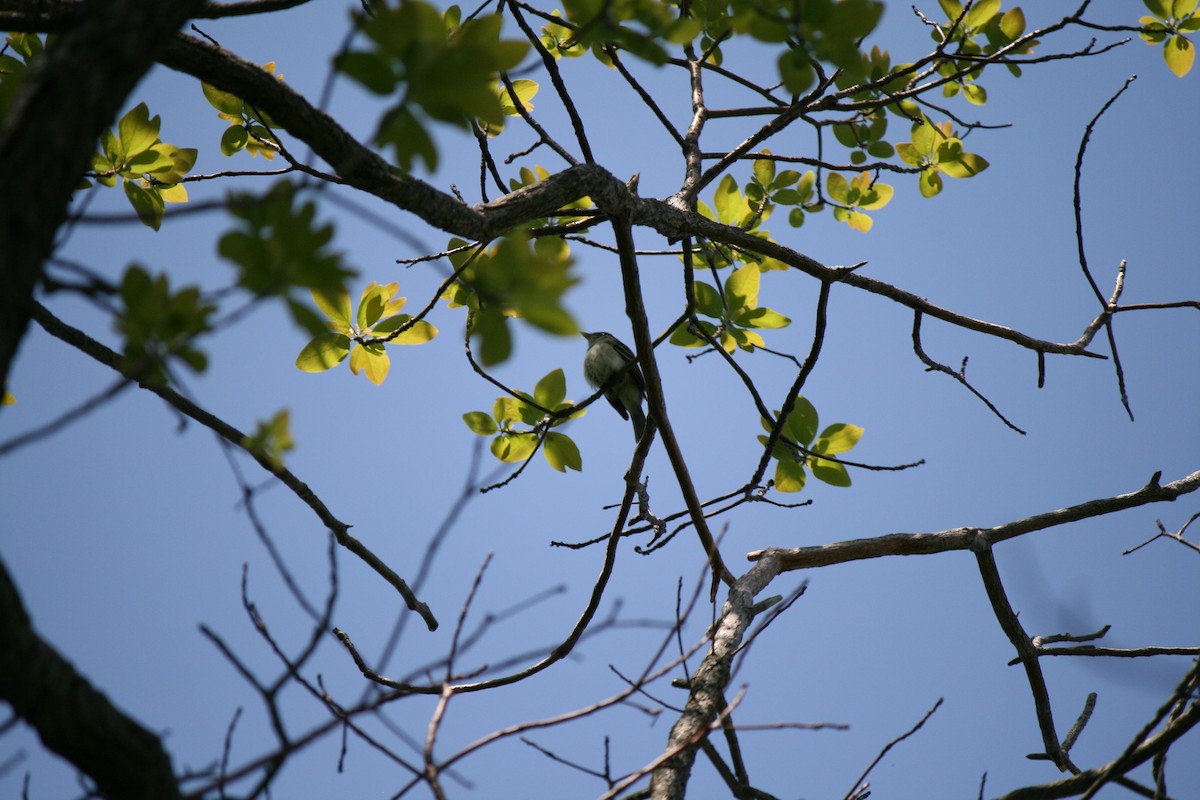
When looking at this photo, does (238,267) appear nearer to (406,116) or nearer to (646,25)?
(406,116)

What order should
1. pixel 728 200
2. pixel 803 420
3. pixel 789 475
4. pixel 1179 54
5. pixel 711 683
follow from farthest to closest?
pixel 728 200 → pixel 1179 54 → pixel 789 475 → pixel 803 420 → pixel 711 683

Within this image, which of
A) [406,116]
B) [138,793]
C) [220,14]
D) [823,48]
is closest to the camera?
[406,116]

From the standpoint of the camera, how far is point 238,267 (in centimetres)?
108

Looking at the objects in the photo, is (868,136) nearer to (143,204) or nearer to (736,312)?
(736,312)

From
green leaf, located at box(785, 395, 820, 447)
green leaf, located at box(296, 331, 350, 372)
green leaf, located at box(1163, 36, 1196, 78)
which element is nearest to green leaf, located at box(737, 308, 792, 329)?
green leaf, located at box(785, 395, 820, 447)

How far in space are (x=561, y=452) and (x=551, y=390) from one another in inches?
10.3

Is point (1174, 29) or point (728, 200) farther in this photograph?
point (728, 200)

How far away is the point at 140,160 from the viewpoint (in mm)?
2617

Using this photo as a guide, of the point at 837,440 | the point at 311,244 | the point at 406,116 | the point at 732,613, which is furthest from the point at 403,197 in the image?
the point at 837,440

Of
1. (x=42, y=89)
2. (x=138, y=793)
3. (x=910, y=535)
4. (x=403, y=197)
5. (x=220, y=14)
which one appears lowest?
(x=138, y=793)

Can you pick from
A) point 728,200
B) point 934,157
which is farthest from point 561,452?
point 934,157

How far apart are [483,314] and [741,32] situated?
2.73ft

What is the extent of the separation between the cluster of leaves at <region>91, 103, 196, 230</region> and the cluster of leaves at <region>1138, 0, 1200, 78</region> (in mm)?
3770

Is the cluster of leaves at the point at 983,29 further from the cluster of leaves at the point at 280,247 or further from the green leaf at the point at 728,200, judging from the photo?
the cluster of leaves at the point at 280,247
